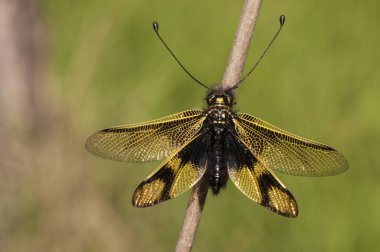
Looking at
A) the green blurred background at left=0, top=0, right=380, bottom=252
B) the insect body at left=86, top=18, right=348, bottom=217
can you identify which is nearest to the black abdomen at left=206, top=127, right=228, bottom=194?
the insect body at left=86, top=18, right=348, bottom=217

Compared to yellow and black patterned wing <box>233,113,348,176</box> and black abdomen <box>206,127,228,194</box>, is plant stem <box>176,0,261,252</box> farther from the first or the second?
yellow and black patterned wing <box>233,113,348,176</box>

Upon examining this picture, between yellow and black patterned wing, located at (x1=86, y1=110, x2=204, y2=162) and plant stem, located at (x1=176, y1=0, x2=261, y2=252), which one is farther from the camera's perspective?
yellow and black patterned wing, located at (x1=86, y1=110, x2=204, y2=162)

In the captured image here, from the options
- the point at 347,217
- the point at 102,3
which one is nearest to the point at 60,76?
the point at 102,3

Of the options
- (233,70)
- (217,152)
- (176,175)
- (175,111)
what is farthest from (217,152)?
(175,111)

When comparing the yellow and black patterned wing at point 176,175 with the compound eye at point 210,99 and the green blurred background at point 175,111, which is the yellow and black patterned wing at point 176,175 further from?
the green blurred background at point 175,111

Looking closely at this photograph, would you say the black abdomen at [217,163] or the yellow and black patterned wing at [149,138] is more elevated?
the yellow and black patterned wing at [149,138]

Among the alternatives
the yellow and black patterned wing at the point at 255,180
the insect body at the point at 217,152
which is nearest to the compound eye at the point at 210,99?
the insect body at the point at 217,152
